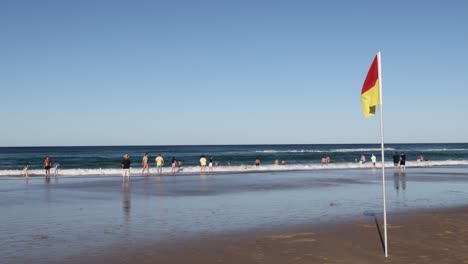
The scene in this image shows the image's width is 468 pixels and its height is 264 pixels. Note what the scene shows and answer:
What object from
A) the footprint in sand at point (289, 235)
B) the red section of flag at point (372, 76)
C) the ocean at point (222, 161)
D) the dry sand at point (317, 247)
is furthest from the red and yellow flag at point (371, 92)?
the ocean at point (222, 161)

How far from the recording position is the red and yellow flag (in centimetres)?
925

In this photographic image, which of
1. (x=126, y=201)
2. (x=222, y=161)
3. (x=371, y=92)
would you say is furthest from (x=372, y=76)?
(x=222, y=161)

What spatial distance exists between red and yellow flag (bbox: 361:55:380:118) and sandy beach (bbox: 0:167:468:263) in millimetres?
3049

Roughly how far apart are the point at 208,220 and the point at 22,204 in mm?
8608

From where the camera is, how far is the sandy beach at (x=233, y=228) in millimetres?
9328

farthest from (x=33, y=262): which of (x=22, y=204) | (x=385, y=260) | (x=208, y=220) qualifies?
(x=22, y=204)

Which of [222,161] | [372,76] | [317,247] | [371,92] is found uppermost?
[372,76]

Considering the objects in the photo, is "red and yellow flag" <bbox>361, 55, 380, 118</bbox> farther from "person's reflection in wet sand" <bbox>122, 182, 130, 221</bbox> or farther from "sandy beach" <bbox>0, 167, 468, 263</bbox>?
"person's reflection in wet sand" <bbox>122, 182, 130, 221</bbox>

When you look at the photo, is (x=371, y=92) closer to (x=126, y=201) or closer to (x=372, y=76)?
(x=372, y=76)

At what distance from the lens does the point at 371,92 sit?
31.1 ft

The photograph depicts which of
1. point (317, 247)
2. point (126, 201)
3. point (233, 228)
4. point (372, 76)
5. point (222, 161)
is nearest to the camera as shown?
point (372, 76)

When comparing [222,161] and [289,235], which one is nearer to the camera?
[289,235]

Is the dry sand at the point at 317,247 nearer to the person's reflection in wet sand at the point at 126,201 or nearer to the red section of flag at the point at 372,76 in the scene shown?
the red section of flag at the point at 372,76

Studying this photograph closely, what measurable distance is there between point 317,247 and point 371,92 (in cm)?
360
